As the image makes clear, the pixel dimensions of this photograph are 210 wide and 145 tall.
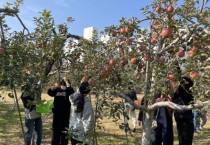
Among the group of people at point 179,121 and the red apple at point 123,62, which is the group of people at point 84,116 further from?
the red apple at point 123,62

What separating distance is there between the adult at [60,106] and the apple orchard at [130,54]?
1.13 metres

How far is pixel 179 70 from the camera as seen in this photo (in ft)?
13.9

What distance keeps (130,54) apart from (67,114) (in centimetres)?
214

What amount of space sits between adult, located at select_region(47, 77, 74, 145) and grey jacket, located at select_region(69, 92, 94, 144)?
0.91m

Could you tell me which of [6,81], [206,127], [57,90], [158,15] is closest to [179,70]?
[158,15]

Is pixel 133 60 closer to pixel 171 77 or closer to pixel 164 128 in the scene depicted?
pixel 171 77

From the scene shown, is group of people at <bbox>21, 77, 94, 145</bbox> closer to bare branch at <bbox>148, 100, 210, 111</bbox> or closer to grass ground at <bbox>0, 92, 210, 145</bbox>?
grass ground at <bbox>0, 92, 210, 145</bbox>

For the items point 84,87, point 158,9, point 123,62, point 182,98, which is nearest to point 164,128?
point 182,98

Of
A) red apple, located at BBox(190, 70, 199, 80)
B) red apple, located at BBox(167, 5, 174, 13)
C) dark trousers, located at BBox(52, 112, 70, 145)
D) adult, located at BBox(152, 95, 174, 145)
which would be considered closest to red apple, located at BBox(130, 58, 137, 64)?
red apple, located at BBox(167, 5, 174, 13)

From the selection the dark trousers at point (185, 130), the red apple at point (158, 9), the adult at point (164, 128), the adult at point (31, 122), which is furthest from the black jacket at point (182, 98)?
the adult at point (31, 122)

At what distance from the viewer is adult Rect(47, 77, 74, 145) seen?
19.8 feet

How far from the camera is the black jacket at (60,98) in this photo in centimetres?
603

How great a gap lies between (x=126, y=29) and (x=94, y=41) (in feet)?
3.31

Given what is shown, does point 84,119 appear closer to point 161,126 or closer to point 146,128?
point 146,128
